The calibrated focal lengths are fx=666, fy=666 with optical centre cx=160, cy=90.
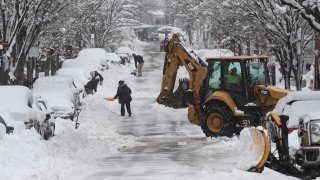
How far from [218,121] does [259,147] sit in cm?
996

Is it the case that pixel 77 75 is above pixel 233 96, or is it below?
above

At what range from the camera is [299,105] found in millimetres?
11977

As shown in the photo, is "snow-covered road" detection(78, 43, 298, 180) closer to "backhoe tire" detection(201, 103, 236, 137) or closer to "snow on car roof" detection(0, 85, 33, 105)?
"backhoe tire" detection(201, 103, 236, 137)

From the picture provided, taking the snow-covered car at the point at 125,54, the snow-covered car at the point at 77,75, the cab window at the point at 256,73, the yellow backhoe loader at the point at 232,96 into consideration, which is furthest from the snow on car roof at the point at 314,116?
the snow-covered car at the point at 125,54

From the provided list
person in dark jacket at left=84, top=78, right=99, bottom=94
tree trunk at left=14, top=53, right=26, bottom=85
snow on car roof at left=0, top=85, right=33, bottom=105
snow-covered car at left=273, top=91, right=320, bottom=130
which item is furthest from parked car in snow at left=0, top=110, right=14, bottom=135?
person in dark jacket at left=84, top=78, right=99, bottom=94

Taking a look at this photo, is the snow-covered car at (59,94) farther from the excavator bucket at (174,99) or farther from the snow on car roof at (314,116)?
the snow on car roof at (314,116)

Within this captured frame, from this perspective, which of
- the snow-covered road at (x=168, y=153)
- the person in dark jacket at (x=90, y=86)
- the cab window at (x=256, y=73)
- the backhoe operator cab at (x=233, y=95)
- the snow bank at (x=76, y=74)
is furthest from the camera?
the person in dark jacket at (x=90, y=86)

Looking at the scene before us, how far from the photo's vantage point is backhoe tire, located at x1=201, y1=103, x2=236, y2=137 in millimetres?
18969

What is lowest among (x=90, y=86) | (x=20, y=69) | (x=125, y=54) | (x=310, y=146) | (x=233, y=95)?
(x=90, y=86)

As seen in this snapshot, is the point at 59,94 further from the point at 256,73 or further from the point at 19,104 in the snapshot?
the point at 256,73

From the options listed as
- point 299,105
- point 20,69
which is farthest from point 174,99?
point 299,105

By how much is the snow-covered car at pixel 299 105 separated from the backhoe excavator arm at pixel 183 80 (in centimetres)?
822

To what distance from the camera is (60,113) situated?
23.6 m

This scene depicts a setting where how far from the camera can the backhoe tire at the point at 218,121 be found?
19.0 metres
